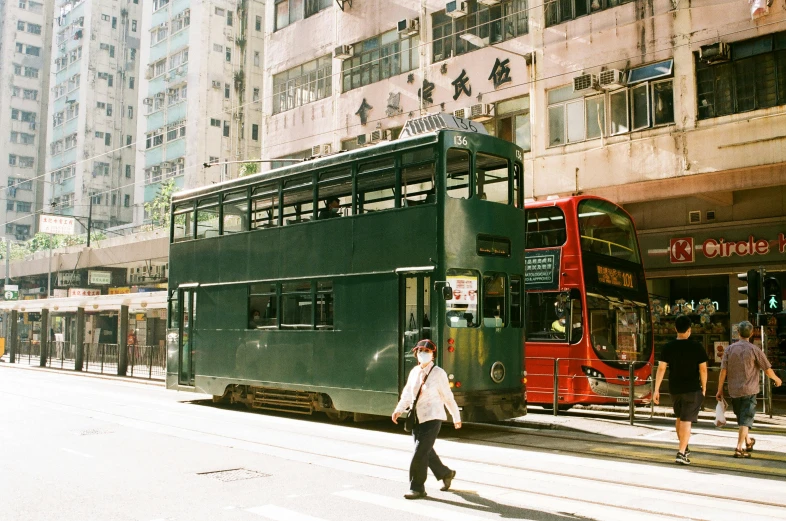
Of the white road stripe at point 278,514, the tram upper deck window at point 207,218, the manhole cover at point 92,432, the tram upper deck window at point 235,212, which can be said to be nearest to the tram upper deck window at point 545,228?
the tram upper deck window at point 235,212

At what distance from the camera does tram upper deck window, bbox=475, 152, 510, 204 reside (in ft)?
38.6

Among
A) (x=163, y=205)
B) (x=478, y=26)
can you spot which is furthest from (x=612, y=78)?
(x=163, y=205)

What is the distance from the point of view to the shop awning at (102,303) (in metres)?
23.9

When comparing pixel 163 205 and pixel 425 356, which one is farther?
pixel 163 205

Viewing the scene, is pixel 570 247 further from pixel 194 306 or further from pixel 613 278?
pixel 194 306

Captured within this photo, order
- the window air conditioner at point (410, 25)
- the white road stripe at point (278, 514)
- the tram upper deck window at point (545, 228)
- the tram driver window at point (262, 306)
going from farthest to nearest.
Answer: the window air conditioner at point (410, 25)
the tram upper deck window at point (545, 228)
the tram driver window at point (262, 306)
the white road stripe at point (278, 514)

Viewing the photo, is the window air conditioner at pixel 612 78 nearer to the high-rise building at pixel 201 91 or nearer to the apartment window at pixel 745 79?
the apartment window at pixel 745 79

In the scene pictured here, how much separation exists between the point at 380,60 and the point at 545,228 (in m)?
12.5

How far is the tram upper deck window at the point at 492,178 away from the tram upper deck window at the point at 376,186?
128 cm

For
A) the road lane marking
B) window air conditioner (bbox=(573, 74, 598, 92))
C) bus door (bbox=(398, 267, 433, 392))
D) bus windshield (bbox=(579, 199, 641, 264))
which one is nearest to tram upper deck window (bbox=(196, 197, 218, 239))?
bus door (bbox=(398, 267, 433, 392))

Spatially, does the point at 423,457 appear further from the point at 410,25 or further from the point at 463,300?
the point at 410,25

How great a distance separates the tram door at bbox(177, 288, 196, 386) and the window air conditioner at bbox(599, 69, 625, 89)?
10.4 meters

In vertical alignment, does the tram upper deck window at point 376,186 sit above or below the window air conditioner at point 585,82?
below

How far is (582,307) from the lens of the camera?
13992 mm
